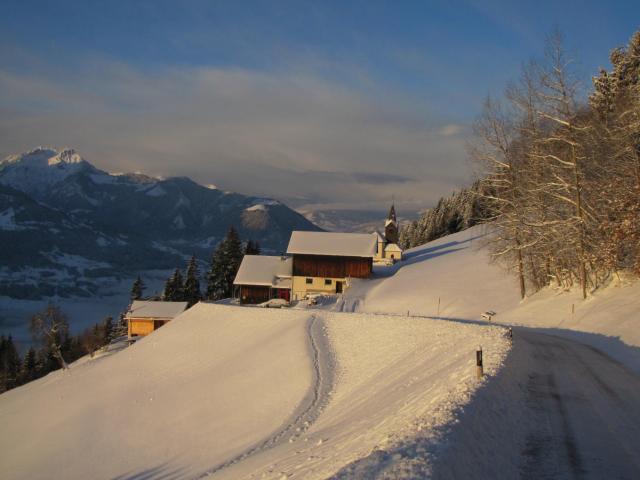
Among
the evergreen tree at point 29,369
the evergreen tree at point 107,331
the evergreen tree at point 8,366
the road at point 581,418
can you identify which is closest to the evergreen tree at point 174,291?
the evergreen tree at point 107,331

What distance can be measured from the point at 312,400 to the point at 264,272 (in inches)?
1762

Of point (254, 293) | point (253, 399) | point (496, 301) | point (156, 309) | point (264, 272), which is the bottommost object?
point (253, 399)

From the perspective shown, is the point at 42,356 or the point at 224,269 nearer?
the point at 224,269

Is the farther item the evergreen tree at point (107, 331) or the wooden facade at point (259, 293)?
the evergreen tree at point (107, 331)

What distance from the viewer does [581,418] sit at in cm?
1045

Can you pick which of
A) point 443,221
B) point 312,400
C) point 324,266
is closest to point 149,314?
point 324,266

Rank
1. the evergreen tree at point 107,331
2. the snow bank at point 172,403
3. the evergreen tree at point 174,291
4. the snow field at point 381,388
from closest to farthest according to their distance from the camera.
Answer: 1. the snow field at point 381,388
2. the snow bank at point 172,403
3. the evergreen tree at point 107,331
4. the evergreen tree at point 174,291

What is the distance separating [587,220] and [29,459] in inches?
1270

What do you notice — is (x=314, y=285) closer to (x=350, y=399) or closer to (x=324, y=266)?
(x=324, y=266)

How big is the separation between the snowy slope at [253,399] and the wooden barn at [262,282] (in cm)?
2643

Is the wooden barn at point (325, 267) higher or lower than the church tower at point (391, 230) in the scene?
lower

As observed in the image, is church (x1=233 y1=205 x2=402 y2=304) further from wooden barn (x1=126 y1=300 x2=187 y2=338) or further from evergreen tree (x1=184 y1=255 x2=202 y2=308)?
evergreen tree (x1=184 y1=255 x2=202 y2=308)

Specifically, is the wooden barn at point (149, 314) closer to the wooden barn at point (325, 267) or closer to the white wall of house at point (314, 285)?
the white wall of house at point (314, 285)

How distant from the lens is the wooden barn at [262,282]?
62781 millimetres
